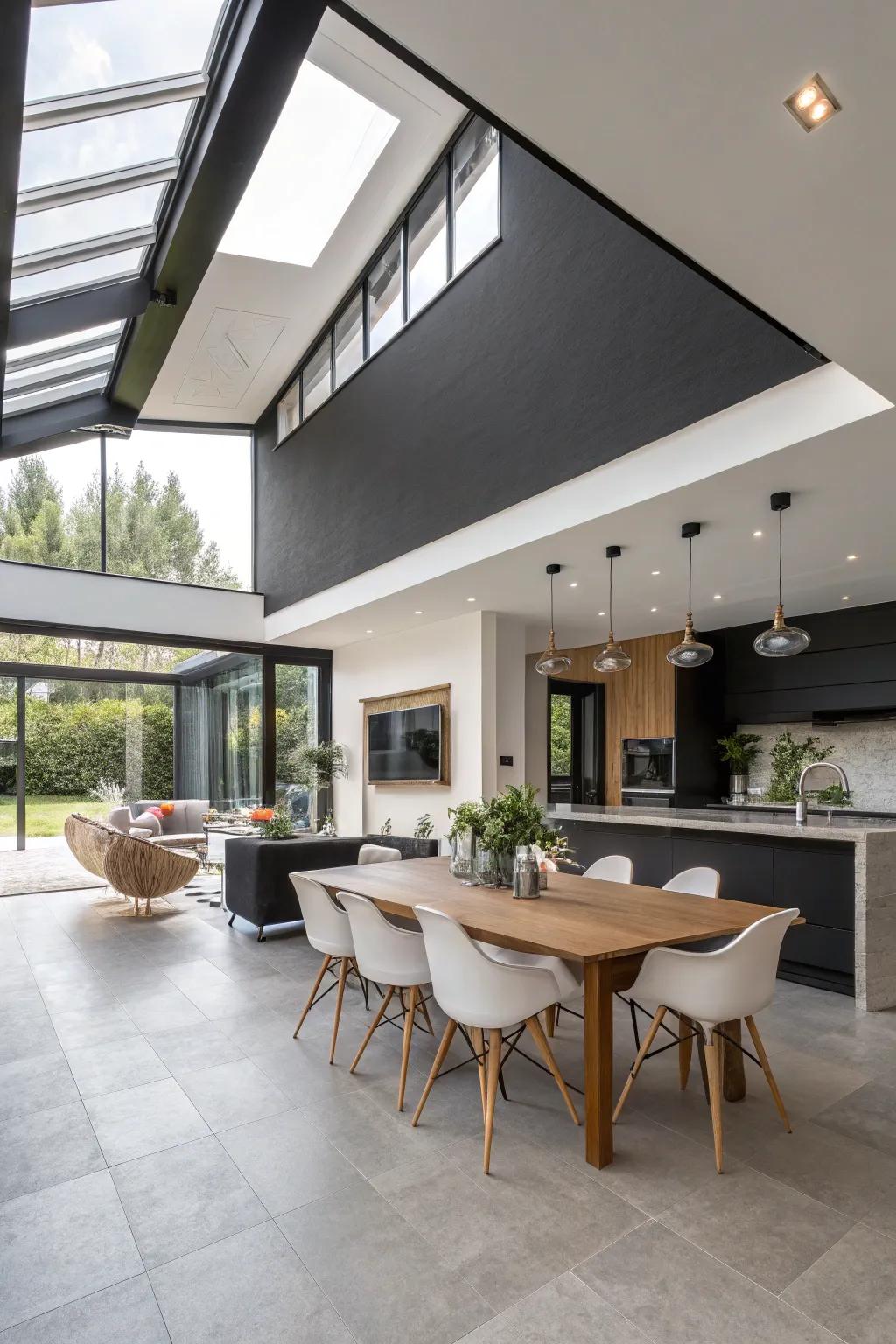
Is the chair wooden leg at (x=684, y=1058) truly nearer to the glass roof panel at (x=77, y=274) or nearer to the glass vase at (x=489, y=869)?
the glass vase at (x=489, y=869)

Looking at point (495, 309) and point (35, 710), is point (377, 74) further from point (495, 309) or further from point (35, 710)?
point (35, 710)

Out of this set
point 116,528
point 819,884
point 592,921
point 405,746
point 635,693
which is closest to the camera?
point 592,921

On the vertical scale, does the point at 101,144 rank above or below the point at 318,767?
above

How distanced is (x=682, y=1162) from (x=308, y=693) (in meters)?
7.47

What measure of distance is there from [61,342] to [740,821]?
6.03 meters

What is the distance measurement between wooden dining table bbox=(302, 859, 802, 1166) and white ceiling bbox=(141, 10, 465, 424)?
197 inches

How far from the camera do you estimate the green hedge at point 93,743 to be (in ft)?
28.9

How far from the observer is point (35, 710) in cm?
874

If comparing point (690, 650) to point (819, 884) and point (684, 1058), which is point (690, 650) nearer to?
point (819, 884)

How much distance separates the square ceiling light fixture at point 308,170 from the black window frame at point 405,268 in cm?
62

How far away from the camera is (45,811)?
9062 mm

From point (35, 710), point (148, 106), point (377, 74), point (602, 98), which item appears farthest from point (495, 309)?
point (35, 710)

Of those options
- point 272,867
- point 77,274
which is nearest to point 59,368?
point 77,274

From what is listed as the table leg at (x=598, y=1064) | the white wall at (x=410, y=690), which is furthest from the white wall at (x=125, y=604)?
the table leg at (x=598, y=1064)
